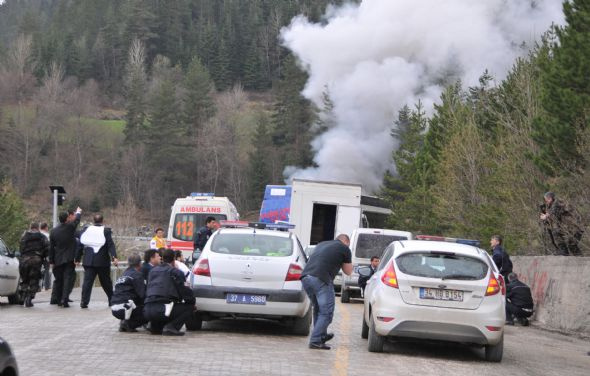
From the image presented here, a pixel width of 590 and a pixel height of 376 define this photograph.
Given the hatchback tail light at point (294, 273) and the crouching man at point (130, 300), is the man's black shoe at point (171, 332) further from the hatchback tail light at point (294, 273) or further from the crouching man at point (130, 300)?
the hatchback tail light at point (294, 273)

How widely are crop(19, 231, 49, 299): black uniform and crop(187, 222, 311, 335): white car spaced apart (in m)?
5.51

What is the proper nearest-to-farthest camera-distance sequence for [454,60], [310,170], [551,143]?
1. [551,143]
2. [310,170]
3. [454,60]

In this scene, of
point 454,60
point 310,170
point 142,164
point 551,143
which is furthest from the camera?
point 142,164

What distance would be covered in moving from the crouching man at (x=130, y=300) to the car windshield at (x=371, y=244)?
1280cm

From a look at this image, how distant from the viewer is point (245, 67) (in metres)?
141

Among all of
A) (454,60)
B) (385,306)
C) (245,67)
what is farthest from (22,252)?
(245,67)

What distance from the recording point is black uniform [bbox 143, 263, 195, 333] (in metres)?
13.7

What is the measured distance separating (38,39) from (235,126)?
39090mm

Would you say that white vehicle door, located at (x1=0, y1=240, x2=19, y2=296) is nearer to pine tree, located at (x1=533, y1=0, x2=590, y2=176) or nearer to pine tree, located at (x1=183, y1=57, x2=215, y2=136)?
pine tree, located at (x1=533, y1=0, x2=590, y2=176)

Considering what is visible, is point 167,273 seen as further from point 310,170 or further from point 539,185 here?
point 310,170

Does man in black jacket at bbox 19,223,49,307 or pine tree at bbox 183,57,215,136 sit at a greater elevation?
pine tree at bbox 183,57,215,136

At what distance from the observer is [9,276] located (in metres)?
18.9

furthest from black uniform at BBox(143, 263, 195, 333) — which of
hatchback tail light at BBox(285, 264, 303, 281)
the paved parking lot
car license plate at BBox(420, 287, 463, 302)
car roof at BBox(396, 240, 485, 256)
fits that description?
car license plate at BBox(420, 287, 463, 302)

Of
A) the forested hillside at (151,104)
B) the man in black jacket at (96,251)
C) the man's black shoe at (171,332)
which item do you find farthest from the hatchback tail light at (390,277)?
the forested hillside at (151,104)
